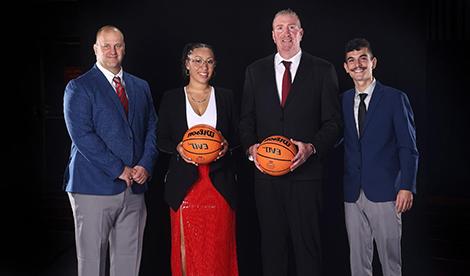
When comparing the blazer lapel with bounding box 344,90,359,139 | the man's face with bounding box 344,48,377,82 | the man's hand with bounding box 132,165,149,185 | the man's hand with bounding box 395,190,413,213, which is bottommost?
the man's hand with bounding box 395,190,413,213

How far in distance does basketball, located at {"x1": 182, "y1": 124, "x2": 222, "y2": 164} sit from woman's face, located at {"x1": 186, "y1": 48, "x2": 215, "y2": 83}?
0.98 feet

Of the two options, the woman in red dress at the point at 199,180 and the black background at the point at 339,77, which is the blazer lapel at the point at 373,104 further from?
the woman in red dress at the point at 199,180

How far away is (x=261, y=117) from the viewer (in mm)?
3102

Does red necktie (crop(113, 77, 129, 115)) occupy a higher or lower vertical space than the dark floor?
higher

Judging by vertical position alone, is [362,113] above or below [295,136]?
above

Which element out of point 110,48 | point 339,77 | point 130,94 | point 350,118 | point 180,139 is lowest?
point 180,139

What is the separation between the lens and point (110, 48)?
10.1ft

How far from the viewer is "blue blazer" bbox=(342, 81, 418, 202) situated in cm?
306

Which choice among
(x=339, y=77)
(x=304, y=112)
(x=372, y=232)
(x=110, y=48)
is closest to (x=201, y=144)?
(x=304, y=112)

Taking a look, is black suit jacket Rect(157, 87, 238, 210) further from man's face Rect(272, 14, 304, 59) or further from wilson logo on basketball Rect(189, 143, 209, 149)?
man's face Rect(272, 14, 304, 59)

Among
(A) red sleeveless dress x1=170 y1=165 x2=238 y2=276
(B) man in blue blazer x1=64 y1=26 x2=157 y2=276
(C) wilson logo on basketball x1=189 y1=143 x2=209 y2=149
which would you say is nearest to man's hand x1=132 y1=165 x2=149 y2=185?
(B) man in blue blazer x1=64 y1=26 x2=157 y2=276

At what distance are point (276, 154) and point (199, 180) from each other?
0.49m

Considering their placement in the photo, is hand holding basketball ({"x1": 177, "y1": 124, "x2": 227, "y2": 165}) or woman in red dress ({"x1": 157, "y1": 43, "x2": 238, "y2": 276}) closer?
hand holding basketball ({"x1": 177, "y1": 124, "x2": 227, "y2": 165})

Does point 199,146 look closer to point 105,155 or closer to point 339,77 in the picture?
point 105,155
